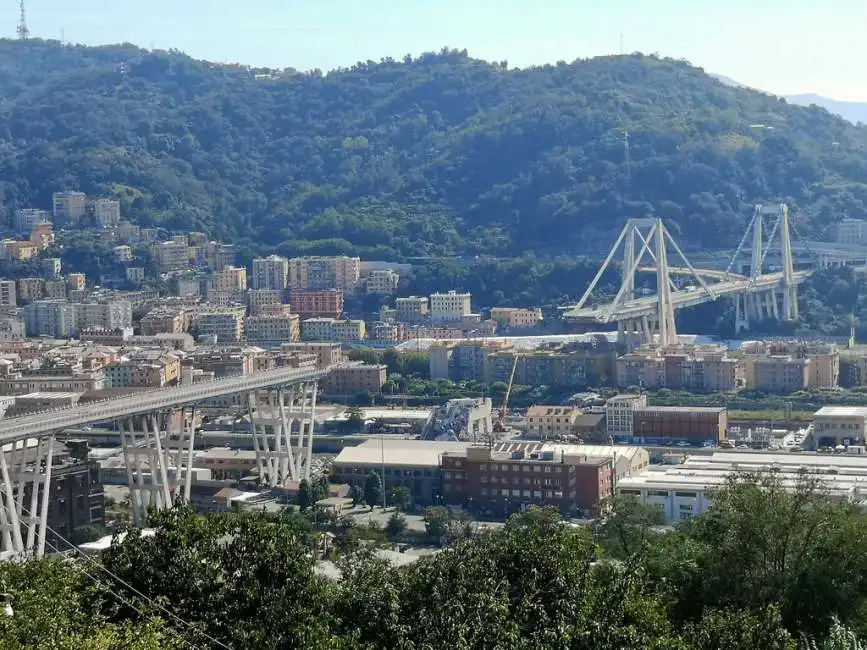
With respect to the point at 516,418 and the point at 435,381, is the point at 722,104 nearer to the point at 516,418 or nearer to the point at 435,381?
the point at 435,381

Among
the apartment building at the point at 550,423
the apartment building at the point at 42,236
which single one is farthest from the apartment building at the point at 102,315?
the apartment building at the point at 550,423

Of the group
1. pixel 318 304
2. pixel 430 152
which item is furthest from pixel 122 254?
pixel 430 152

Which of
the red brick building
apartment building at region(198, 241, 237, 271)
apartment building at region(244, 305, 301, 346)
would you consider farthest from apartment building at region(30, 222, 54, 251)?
the red brick building

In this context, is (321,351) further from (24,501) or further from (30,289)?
(24,501)

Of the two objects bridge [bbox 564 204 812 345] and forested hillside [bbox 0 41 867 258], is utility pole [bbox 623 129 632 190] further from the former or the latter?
bridge [bbox 564 204 812 345]

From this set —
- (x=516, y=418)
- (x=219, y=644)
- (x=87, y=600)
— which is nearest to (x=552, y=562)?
(x=219, y=644)
